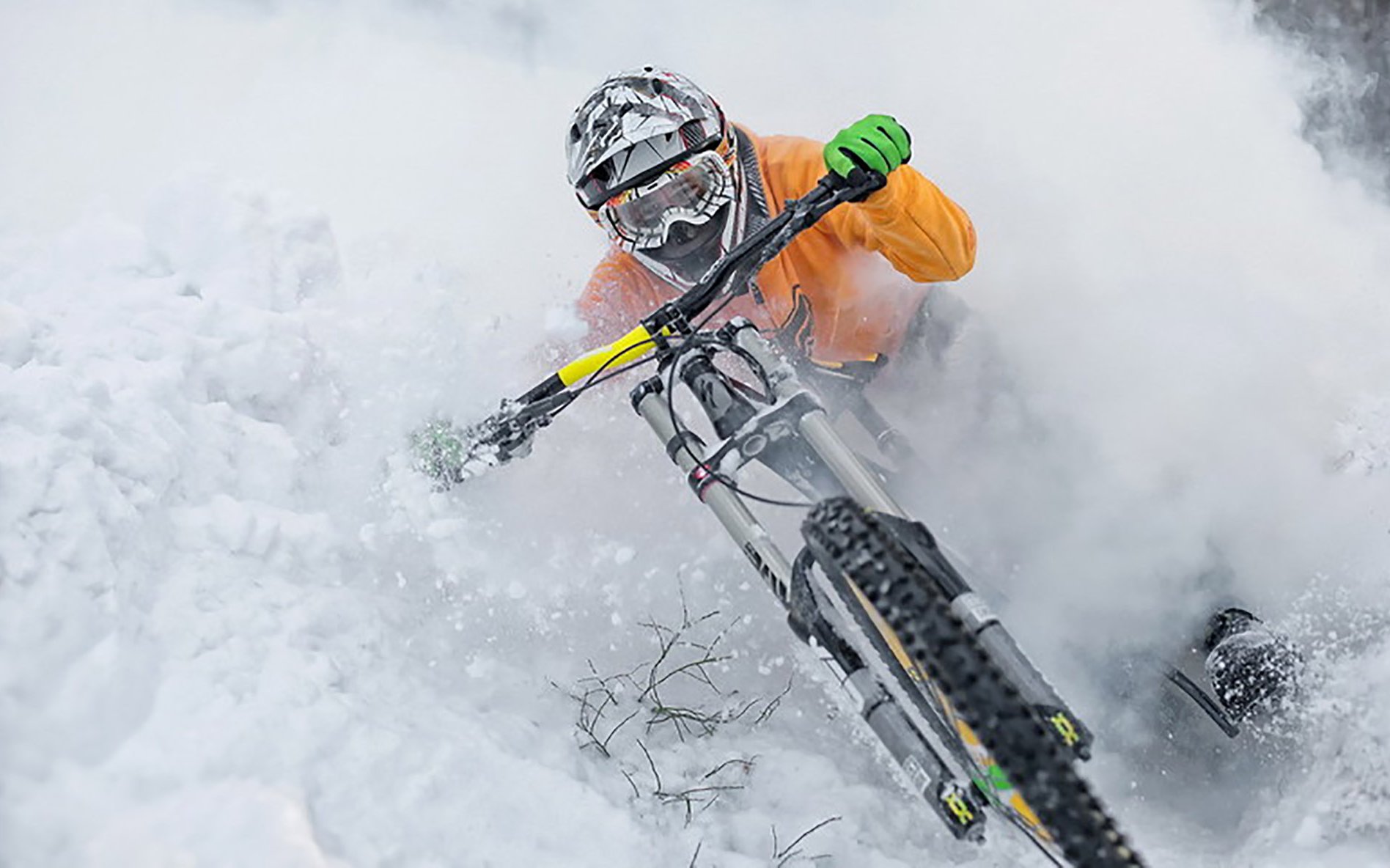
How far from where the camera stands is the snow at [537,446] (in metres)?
2.98

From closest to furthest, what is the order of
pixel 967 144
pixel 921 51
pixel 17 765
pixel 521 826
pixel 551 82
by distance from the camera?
1. pixel 17 765
2. pixel 521 826
3. pixel 967 144
4. pixel 921 51
5. pixel 551 82

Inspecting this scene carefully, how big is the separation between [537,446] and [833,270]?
1.46 metres

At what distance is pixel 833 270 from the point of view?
433cm

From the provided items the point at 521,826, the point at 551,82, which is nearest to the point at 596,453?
the point at 521,826

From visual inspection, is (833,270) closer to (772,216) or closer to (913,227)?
(772,216)

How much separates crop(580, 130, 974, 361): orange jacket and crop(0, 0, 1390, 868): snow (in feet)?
1.00

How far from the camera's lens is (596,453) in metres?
4.80

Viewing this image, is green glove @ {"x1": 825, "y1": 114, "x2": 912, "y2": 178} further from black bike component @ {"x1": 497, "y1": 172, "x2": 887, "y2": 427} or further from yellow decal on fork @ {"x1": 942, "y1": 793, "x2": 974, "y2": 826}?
yellow decal on fork @ {"x1": 942, "y1": 793, "x2": 974, "y2": 826}

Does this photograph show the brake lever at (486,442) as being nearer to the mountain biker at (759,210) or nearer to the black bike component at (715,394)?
the black bike component at (715,394)

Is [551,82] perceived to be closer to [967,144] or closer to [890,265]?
[967,144]

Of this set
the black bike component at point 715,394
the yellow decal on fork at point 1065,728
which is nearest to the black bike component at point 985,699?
the yellow decal on fork at point 1065,728

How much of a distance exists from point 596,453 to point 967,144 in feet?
9.04

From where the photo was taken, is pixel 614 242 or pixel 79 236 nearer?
pixel 614 242

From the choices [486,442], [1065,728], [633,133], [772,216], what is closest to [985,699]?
[1065,728]
